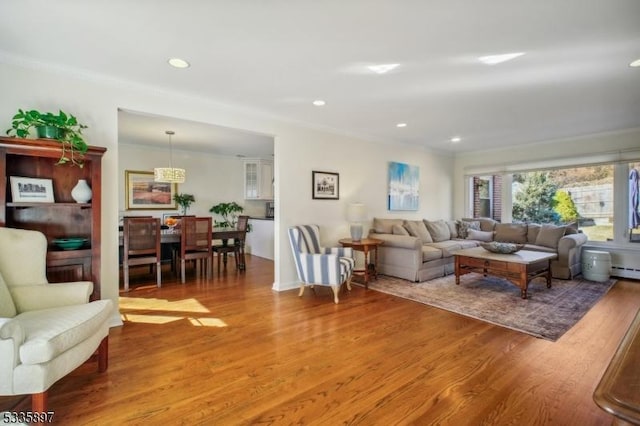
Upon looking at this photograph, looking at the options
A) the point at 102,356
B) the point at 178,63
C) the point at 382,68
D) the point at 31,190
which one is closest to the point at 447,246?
the point at 382,68

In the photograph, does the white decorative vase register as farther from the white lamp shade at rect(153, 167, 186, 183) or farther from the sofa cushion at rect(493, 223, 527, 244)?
the sofa cushion at rect(493, 223, 527, 244)

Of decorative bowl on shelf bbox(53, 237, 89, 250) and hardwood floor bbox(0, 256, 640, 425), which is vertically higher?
decorative bowl on shelf bbox(53, 237, 89, 250)

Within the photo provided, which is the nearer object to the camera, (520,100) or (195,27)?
(195,27)

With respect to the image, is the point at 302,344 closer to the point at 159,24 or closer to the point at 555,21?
the point at 159,24

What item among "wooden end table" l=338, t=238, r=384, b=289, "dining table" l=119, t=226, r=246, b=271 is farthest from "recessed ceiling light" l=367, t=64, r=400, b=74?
"dining table" l=119, t=226, r=246, b=271

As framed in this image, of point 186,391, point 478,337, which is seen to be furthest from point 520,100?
point 186,391

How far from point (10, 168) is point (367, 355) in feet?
10.8

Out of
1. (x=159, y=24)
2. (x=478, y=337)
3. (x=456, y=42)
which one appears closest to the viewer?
(x=159, y=24)

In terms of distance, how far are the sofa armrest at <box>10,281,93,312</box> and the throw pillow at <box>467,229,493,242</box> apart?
6.08 m

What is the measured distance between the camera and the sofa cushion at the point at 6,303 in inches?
73.7

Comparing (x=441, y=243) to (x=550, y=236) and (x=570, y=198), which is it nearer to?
(x=550, y=236)

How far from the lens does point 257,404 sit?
178cm

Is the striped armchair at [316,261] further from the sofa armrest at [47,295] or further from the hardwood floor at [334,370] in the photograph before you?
the sofa armrest at [47,295]

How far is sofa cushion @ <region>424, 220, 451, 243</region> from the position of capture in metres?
5.64
